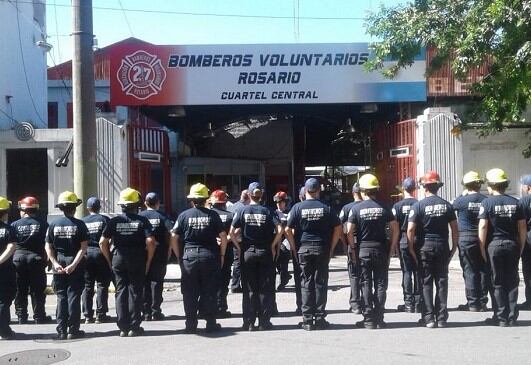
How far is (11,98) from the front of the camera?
20016mm

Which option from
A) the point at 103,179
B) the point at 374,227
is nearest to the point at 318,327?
the point at 374,227

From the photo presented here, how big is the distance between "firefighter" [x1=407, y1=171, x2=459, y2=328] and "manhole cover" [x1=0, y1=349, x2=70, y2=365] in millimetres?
4367

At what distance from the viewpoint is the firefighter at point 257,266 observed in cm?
833

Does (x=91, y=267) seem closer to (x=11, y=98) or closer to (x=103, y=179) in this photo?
(x=103, y=179)

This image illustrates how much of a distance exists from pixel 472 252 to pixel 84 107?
282 inches

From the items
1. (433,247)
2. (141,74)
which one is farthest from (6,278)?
(141,74)

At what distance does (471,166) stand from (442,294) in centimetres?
829

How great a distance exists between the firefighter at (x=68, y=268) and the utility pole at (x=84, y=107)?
343cm

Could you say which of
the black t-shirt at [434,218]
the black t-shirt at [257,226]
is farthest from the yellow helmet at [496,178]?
the black t-shirt at [257,226]

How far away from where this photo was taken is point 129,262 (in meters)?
8.22

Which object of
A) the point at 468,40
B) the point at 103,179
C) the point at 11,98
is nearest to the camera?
the point at 468,40

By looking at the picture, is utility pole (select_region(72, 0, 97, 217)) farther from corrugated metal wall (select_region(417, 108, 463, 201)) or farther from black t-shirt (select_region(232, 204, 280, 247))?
corrugated metal wall (select_region(417, 108, 463, 201))

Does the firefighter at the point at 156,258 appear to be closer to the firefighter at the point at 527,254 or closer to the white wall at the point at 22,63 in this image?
the firefighter at the point at 527,254

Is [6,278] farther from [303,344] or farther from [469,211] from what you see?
[469,211]
